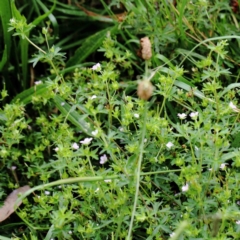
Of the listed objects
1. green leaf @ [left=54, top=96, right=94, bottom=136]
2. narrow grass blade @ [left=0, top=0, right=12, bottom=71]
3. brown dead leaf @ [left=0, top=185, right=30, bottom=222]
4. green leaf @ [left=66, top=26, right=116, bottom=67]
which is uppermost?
narrow grass blade @ [left=0, top=0, right=12, bottom=71]

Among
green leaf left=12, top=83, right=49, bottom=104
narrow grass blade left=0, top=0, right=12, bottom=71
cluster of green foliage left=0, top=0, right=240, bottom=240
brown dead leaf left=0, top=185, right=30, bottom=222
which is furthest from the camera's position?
narrow grass blade left=0, top=0, right=12, bottom=71

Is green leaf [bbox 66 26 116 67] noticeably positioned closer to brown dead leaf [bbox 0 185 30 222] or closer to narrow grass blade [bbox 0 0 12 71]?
narrow grass blade [bbox 0 0 12 71]

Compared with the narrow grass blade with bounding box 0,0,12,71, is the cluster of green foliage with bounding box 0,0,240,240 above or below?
below

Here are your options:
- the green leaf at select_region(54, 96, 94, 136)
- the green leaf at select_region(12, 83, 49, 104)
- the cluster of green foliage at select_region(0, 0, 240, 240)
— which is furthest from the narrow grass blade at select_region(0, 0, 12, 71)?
the green leaf at select_region(54, 96, 94, 136)

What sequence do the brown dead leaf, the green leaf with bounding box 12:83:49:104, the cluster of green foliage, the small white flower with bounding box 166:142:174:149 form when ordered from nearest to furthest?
1. the cluster of green foliage
2. the small white flower with bounding box 166:142:174:149
3. the brown dead leaf
4. the green leaf with bounding box 12:83:49:104

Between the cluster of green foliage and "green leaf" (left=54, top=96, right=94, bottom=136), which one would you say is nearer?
the cluster of green foliage

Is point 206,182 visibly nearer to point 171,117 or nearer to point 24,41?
point 171,117

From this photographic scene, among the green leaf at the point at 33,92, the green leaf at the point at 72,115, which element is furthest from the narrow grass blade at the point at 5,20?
the green leaf at the point at 72,115

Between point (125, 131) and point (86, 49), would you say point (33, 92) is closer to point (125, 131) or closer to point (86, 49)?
point (86, 49)

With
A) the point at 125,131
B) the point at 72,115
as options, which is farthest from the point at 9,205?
the point at 125,131
